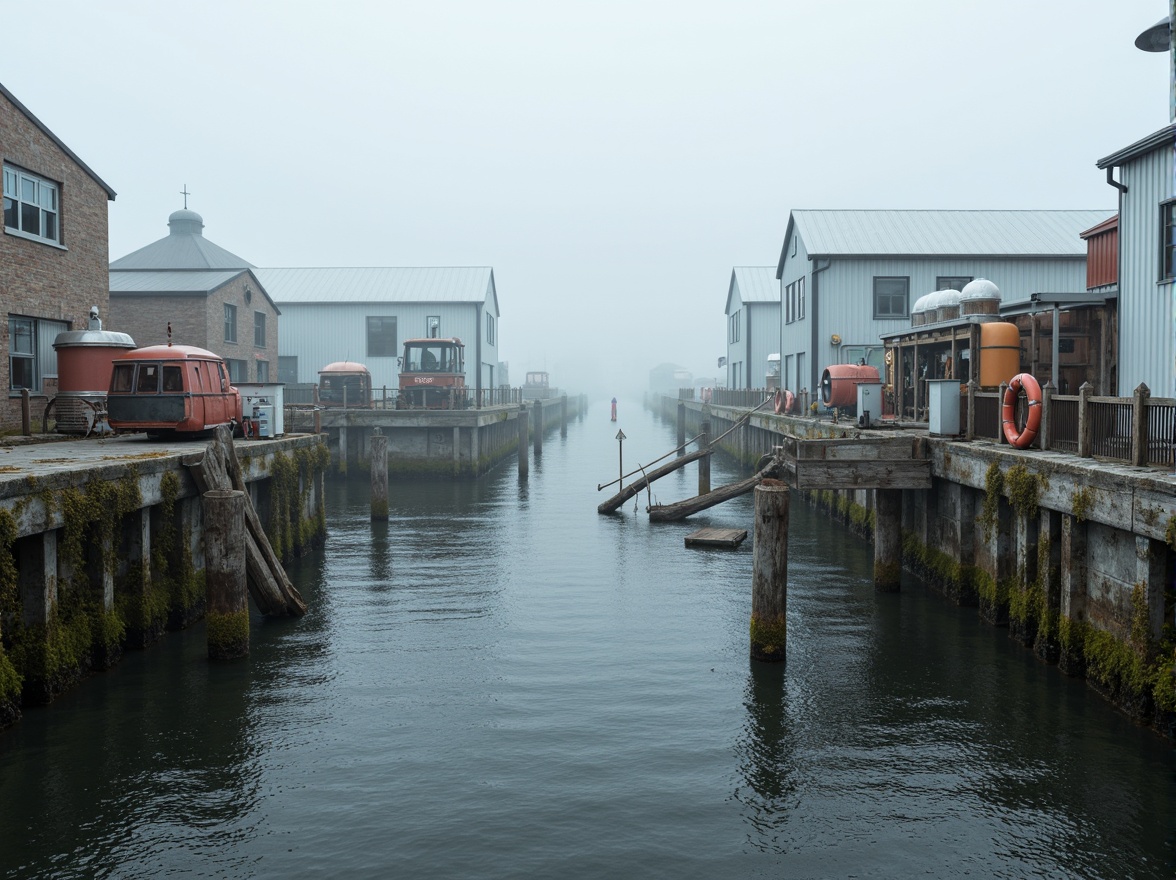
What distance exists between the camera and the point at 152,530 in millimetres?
15625

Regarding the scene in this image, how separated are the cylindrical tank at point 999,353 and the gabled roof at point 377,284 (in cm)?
3931

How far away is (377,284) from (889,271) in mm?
31079

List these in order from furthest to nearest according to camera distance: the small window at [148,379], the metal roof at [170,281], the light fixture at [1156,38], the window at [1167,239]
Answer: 1. the metal roof at [170,281]
2. the small window at [148,379]
3. the window at [1167,239]
4. the light fixture at [1156,38]

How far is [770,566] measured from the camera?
13.5m

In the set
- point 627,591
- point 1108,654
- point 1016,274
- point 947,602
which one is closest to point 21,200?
point 627,591

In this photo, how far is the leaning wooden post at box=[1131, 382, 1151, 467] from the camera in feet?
38.4

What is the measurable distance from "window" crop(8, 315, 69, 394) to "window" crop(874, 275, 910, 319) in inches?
1193

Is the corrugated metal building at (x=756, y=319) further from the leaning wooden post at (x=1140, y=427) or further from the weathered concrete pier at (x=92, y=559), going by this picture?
the leaning wooden post at (x=1140, y=427)

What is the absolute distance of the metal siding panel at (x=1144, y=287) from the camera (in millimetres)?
19094

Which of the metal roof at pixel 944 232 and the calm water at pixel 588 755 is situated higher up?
the metal roof at pixel 944 232

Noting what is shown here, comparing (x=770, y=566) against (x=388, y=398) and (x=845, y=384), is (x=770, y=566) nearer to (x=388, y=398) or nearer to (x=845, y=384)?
(x=845, y=384)

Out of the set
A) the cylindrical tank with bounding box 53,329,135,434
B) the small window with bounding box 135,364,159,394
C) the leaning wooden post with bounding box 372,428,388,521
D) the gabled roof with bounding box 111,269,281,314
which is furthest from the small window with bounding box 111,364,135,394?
the gabled roof with bounding box 111,269,281,314

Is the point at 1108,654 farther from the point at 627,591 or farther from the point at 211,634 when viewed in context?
the point at 211,634

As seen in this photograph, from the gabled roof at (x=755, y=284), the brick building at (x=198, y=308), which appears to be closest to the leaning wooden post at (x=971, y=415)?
the brick building at (x=198, y=308)
